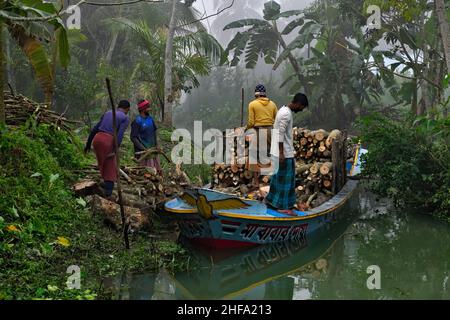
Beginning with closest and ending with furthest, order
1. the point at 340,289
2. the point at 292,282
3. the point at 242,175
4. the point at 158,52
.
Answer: the point at 340,289
the point at 292,282
the point at 242,175
the point at 158,52

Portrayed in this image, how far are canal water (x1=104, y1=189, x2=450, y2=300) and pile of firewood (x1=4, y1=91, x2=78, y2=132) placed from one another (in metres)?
3.45

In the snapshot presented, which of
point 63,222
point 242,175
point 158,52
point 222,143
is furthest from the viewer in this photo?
point 158,52

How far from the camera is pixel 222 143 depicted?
9156mm

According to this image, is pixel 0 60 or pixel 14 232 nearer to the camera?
pixel 14 232

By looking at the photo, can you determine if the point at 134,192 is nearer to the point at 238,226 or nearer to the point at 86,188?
the point at 86,188

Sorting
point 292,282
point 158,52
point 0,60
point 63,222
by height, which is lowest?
point 292,282

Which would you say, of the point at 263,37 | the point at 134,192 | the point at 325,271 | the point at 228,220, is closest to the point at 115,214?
the point at 134,192

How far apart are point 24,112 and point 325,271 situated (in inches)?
207

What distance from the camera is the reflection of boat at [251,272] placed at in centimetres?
504

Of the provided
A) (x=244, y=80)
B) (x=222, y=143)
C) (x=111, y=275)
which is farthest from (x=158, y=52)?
Answer: (x=244, y=80)

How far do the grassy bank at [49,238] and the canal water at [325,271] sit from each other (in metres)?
0.31

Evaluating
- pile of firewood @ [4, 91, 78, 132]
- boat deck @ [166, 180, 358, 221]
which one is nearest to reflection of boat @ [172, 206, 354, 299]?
boat deck @ [166, 180, 358, 221]
